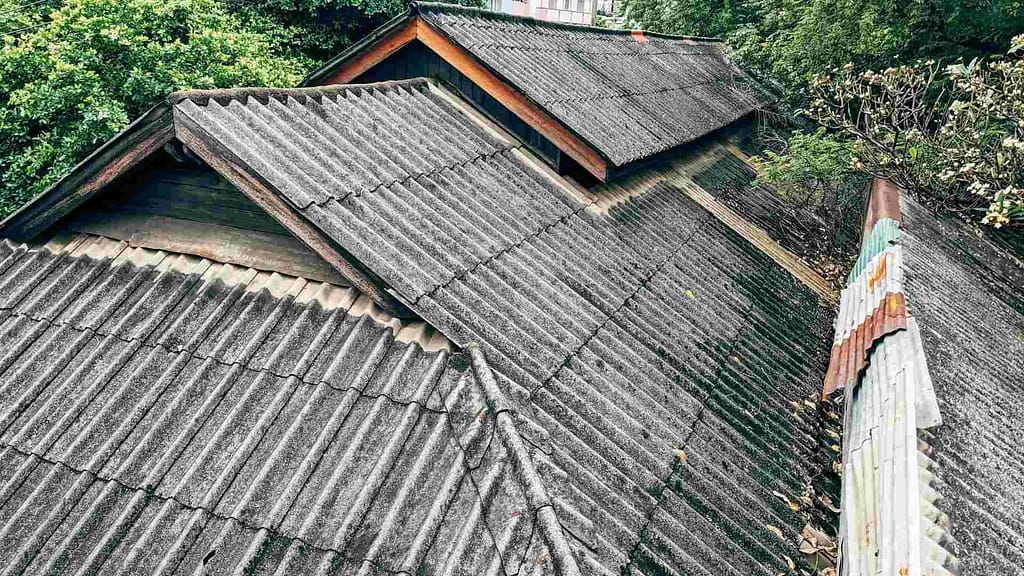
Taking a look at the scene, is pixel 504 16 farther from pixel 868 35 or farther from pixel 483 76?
pixel 868 35

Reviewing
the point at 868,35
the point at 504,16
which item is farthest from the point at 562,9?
the point at 504,16

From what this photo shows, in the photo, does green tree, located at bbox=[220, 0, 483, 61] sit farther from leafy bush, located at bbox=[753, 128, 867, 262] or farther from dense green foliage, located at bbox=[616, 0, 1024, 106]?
leafy bush, located at bbox=[753, 128, 867, 262]

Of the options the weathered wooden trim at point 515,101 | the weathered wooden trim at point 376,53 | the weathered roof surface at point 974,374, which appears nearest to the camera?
the weathered roof surface at point 974,374

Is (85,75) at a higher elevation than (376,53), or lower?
lower

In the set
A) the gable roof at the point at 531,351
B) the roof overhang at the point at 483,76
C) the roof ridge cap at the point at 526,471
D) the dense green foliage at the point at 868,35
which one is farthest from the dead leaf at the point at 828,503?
the dense green foliage at the point at 868,35

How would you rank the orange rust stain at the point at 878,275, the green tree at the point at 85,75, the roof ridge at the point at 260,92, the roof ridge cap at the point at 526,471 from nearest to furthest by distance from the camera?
1. the roof ridge cap at the point at 526,471
2. the roof ridge at the point at 260,92
3. the orange rust stain at the point at 878,275
4. the green tree at the point at 85,75

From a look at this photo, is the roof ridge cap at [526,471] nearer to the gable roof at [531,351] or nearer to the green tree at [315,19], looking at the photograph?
the gable roof at [531,351]
